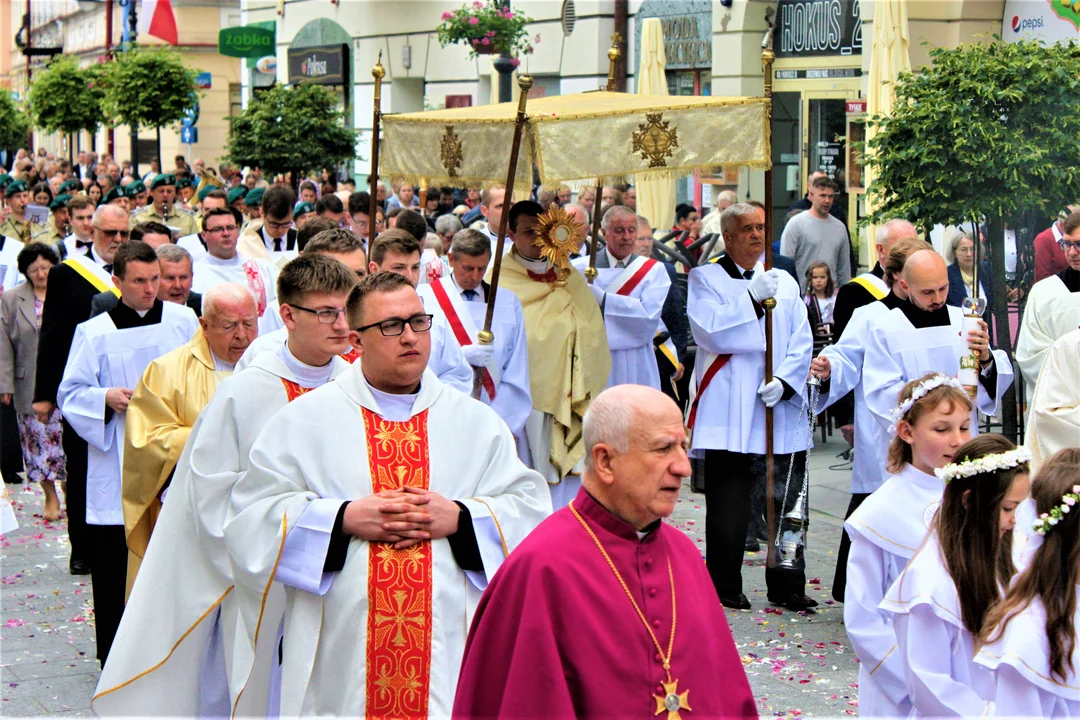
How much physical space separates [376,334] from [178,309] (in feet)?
10.3

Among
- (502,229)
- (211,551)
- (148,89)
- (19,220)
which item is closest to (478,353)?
(502,229)

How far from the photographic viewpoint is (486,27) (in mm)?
21031

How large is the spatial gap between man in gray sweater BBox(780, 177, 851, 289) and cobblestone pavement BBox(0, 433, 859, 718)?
10.3 ft

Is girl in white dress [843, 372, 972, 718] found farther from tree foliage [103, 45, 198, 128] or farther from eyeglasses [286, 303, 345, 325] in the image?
tree foliage [103, 45, 198, 128]

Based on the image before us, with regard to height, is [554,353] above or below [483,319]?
below

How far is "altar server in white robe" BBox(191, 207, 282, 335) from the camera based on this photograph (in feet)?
31.2

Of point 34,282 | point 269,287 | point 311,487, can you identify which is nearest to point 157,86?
point 34,282

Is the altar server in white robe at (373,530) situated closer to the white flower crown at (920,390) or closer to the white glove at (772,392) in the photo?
the white flower crown at (920,390)

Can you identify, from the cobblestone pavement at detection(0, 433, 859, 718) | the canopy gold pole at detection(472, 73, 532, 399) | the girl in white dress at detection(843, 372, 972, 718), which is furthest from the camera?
the canopy gold pole at detection(472, 73, 532, 399)

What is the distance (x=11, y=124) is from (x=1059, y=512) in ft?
138

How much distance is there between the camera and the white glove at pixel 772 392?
8016mm

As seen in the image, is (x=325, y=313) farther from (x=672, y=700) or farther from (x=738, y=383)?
(x=738, y=383)

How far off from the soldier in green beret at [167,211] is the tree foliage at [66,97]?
18.8 meters

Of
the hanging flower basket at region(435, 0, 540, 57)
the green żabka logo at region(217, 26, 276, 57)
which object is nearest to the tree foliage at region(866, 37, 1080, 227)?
the hanging flower basket at region(435, 0, 540, 57)
